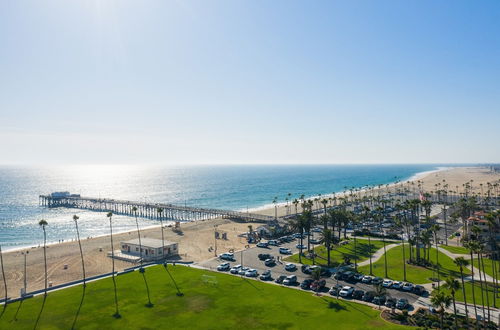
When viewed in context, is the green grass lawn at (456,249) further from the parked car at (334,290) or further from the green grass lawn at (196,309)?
the green grass lawn at (196,309)

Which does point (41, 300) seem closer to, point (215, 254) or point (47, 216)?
point (215, 254)

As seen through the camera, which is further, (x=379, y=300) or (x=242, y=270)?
(x=242, y=270)

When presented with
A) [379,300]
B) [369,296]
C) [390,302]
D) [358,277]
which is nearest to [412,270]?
[358,277]

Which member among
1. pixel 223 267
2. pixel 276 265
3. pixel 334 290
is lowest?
pixel 276 265

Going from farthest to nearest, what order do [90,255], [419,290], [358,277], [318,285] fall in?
[90,255], [358,277], [318,285], [419,290]

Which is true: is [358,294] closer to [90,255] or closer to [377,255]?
[377,255]

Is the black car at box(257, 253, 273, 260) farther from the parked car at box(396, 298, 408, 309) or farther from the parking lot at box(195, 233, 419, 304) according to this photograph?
the parked car at box(396, 298, 408, 309)
